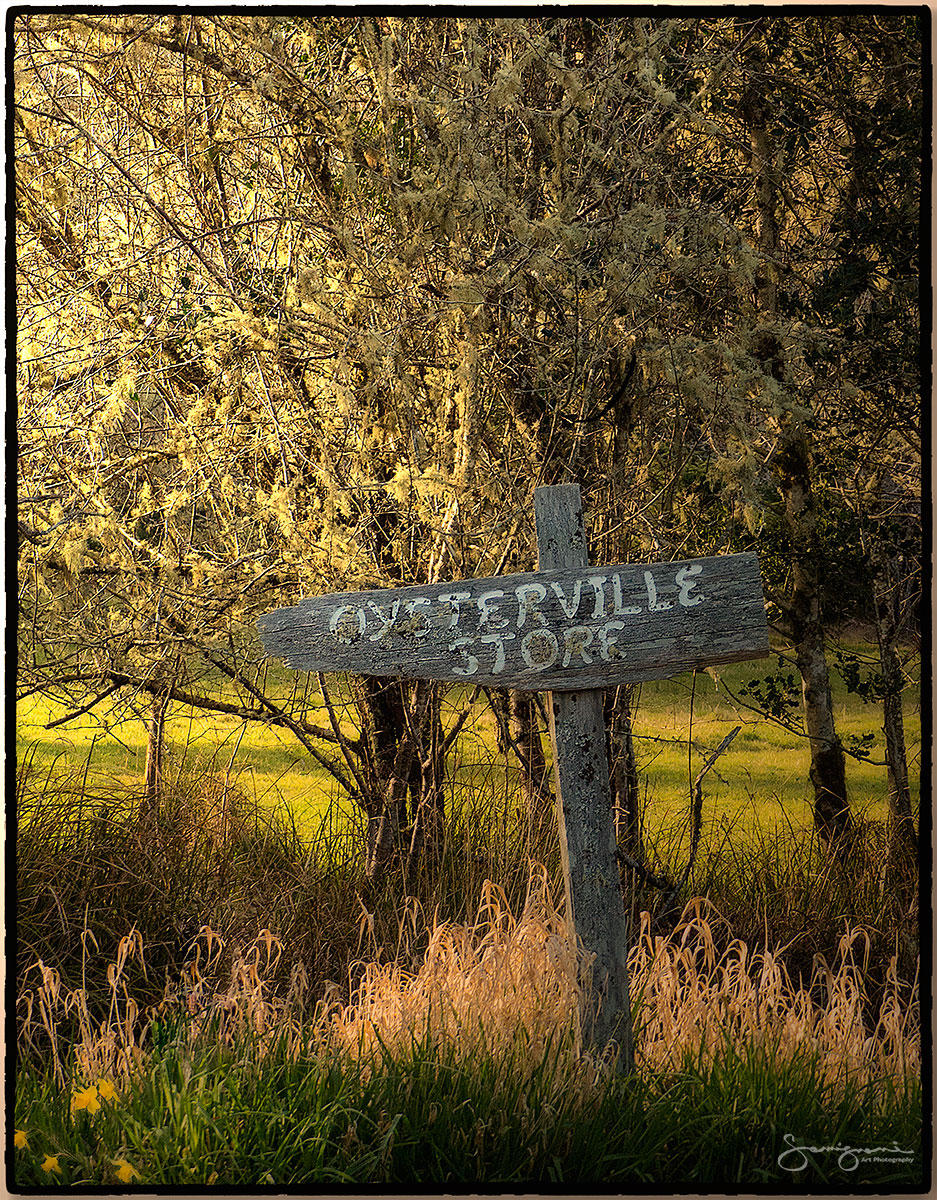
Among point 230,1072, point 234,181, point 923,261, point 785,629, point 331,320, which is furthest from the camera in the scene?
point 785,629

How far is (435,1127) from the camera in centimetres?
224

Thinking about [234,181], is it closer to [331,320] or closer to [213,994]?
[331,320]

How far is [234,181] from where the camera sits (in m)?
3.08

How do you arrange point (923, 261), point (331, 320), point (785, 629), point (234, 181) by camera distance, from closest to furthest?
point (923, 261) < point (331, 320) < point (234, 181) < point (785, 629)

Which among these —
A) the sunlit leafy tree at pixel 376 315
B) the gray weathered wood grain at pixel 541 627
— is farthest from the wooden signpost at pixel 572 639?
the sunlit leafy tree at pixel 376 315

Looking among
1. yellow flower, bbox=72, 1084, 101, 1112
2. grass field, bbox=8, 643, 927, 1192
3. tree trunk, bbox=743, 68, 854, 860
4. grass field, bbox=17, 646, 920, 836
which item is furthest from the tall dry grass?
tree trunk, bbox=743, 68, 854, 860

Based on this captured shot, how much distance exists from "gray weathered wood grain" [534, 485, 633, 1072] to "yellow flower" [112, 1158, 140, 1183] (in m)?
0.91

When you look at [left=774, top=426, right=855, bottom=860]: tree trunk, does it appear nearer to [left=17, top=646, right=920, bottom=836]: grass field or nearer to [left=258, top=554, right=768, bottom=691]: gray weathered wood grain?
[left=17, top=646, right=920, bottom=836]: grass field

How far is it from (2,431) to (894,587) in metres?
2.38

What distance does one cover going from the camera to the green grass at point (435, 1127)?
2.22 meters

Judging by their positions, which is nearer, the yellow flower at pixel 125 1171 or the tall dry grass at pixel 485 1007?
the yellow flower at pixel 125 1171

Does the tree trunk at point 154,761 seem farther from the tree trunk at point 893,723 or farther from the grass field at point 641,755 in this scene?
the tree trunk at point 893,723

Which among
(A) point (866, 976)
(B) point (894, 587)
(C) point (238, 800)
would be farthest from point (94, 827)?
(B) point (894, 587)

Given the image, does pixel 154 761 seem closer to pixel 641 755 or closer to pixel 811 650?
pixel 641 755
